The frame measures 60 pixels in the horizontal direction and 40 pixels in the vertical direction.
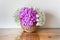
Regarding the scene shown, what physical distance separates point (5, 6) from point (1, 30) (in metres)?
0.31

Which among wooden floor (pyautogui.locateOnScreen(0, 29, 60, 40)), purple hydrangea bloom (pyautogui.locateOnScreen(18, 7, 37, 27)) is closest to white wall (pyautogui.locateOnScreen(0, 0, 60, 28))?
wooden floor (pyautogui.locateOnScreen(0, 29, 60, 40))

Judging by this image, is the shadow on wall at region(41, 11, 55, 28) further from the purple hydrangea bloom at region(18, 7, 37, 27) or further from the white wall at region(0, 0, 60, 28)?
the purple hydrangea bloom at region(18, 7, 37, 27)

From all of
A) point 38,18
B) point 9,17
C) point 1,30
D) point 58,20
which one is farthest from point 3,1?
point 58,20

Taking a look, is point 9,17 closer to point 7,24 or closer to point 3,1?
point 7,24

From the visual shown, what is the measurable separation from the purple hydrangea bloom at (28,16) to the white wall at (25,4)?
24cm

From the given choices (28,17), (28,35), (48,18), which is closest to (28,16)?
(28,17)

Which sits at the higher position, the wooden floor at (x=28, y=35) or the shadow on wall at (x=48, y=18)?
the shadow on wall at (x=48, y=18)

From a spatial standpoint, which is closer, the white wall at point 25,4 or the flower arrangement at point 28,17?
the flower arrangement at point 28,17

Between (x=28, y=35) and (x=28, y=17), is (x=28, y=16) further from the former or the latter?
(x=28, y=35)

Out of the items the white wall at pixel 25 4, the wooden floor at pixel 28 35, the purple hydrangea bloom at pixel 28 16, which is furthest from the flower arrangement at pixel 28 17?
the white wall at pixel 25 4

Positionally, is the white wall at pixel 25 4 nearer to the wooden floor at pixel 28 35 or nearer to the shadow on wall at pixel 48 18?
the shadow on wall at pixel 48 18

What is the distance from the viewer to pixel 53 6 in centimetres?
165

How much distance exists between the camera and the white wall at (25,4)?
1625mm

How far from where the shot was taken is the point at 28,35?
4.71 feet
